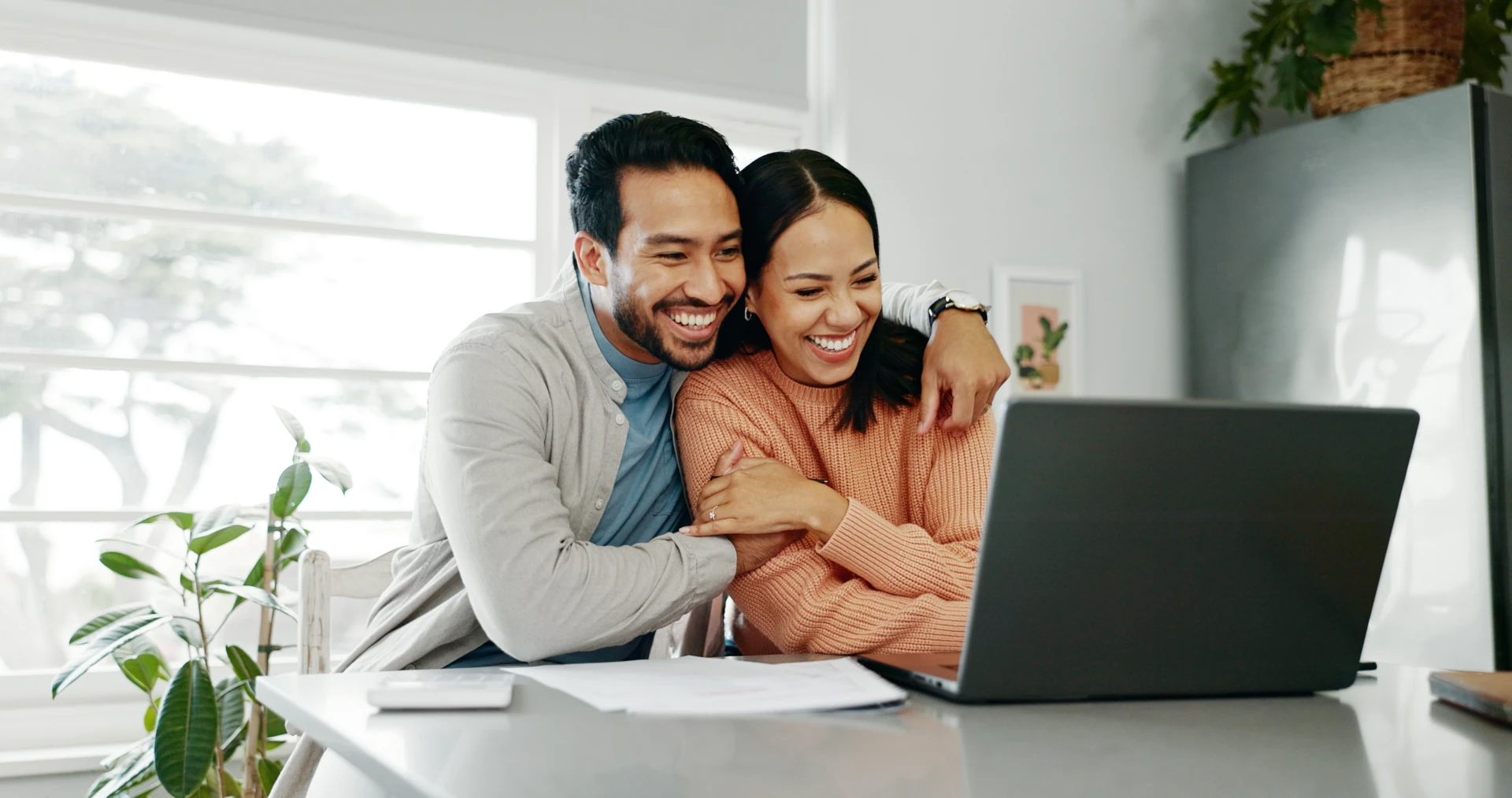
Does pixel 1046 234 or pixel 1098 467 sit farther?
pixel 1046 234

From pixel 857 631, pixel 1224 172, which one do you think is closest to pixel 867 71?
pixel 1224 172

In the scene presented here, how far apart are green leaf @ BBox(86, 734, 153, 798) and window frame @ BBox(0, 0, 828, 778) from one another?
234 millimetres

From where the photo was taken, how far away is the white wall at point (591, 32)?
2.43 metres

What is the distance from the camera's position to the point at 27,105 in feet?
7.59

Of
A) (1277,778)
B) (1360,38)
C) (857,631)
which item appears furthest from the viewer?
(1360,38)

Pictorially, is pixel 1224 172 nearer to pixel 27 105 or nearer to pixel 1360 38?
pixel 1360 38

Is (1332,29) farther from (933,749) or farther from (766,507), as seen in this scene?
(933,749)

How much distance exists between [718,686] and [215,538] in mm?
1514

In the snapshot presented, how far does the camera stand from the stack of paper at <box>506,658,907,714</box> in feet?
2.67

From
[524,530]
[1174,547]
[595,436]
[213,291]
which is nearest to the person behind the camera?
[1174,547]

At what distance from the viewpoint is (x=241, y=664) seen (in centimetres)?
209

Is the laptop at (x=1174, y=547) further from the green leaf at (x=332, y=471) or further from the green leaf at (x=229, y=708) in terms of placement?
the green leaf at (x=229, y=708)

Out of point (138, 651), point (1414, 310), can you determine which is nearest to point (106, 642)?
point (138, 651)

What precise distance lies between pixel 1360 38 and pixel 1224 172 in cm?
47
